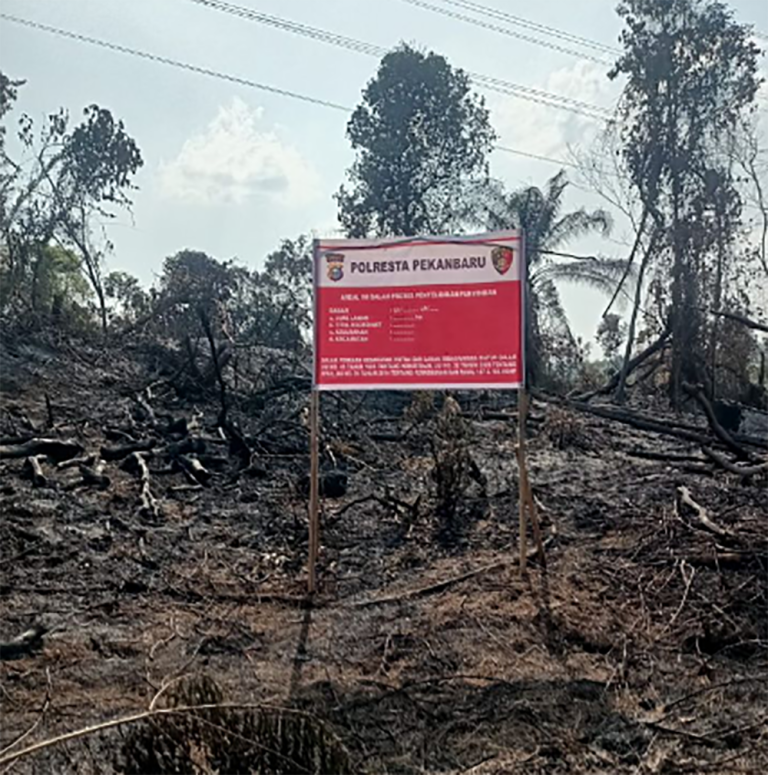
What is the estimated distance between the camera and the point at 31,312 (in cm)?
1686

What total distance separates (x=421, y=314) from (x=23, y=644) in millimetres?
3212

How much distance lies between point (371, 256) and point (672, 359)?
15043 millimetres

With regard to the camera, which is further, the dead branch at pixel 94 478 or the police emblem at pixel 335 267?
the dead branch at pixel 94 478

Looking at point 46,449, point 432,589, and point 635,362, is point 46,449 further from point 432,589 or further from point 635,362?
point 635,362

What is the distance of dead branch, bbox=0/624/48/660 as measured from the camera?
179 inches

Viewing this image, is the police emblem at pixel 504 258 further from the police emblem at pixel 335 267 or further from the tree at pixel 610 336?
the tree at pixel 610 336

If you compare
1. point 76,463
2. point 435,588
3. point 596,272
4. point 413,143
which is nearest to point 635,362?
point 596,272

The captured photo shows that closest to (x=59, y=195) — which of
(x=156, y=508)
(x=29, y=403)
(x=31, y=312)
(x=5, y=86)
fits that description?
(x=5, y=86)

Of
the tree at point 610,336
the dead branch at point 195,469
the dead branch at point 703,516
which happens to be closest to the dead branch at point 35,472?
the dead branch at point 195,469

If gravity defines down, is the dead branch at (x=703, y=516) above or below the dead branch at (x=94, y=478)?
below

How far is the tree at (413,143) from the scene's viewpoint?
2441 centimetres

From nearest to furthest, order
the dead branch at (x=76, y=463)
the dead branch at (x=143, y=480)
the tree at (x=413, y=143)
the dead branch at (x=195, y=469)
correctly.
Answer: the dead branch at (x=143, y=480) < the dead branch at (x=76, y=463) < the dead branch at (x=195, y=469) < the tree at (x=413, y=143)

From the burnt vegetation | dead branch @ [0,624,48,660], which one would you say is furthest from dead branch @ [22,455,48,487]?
dead branch @ [0,624,48,660]

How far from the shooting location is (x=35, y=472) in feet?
27.3
